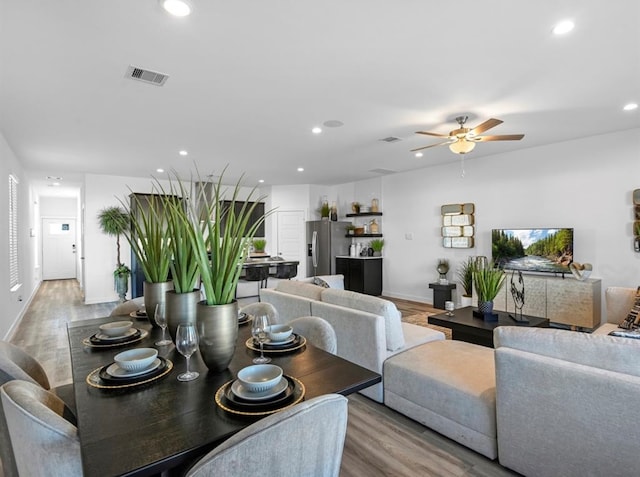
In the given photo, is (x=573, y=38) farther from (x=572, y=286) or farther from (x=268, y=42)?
(x=572, y=286)

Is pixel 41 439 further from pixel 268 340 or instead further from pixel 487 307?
pixel 487 307

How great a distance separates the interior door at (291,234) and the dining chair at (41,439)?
7548 millimetres

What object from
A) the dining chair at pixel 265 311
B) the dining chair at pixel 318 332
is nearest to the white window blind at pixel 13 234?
the dining chair at pixel 265 311

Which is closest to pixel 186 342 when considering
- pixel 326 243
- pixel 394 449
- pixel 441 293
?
pixel 394 449

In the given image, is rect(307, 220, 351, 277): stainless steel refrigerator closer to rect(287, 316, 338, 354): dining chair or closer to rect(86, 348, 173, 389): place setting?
rect(287, 316, 338, 354): dining chair

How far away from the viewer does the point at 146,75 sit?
276cm

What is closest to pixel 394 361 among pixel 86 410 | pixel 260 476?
pixel 260 476

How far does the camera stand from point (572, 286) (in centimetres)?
445

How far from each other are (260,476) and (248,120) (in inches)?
142

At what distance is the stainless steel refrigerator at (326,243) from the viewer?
787cm

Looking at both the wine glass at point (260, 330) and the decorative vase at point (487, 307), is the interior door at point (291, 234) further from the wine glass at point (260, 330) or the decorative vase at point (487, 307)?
the wine glass at point (260, 330)

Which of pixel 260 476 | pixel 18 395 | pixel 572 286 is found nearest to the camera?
pixel 260 476

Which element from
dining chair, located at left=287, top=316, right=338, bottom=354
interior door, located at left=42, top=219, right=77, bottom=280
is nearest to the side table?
dining chair, located at left=287, top=316, right=338, bottom=354

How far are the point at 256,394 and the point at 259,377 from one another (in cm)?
12
